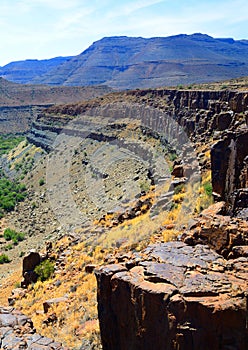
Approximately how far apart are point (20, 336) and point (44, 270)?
701 cm

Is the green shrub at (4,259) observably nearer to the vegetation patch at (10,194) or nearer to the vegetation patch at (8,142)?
the vegetation patch at (10,194)

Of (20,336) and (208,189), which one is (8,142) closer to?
(208,189)

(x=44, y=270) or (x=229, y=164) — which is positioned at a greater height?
(x=229, y=164)

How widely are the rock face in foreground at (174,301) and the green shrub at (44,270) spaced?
955cm

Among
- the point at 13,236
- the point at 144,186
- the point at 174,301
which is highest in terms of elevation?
the point at 174,301

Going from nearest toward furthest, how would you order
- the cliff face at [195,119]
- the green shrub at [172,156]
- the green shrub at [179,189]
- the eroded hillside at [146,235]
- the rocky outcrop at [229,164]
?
the eroded hillside at [146,235] → the rocky outcrop at [229,164] → the cliff face at [195,119] → the green shrub at [179,189] → the green shrub at [172,156]

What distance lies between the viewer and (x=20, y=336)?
11555 mm

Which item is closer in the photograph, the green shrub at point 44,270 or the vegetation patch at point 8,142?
the green shrub at point 44,270

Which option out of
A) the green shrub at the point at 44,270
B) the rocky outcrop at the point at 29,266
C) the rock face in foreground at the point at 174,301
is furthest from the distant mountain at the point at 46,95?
the rock face in foreground at the point at 174,301

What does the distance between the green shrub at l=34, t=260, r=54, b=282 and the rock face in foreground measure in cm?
955

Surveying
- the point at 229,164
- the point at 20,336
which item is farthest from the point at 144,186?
the point at 20,336

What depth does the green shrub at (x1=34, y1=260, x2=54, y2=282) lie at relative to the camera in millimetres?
18062

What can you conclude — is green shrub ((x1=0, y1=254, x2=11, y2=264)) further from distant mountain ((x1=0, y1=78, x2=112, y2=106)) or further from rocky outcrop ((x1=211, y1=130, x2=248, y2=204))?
distant mountain ((x1=0, y1=78, x2=112, y2=106))

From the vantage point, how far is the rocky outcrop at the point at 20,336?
10867mm
